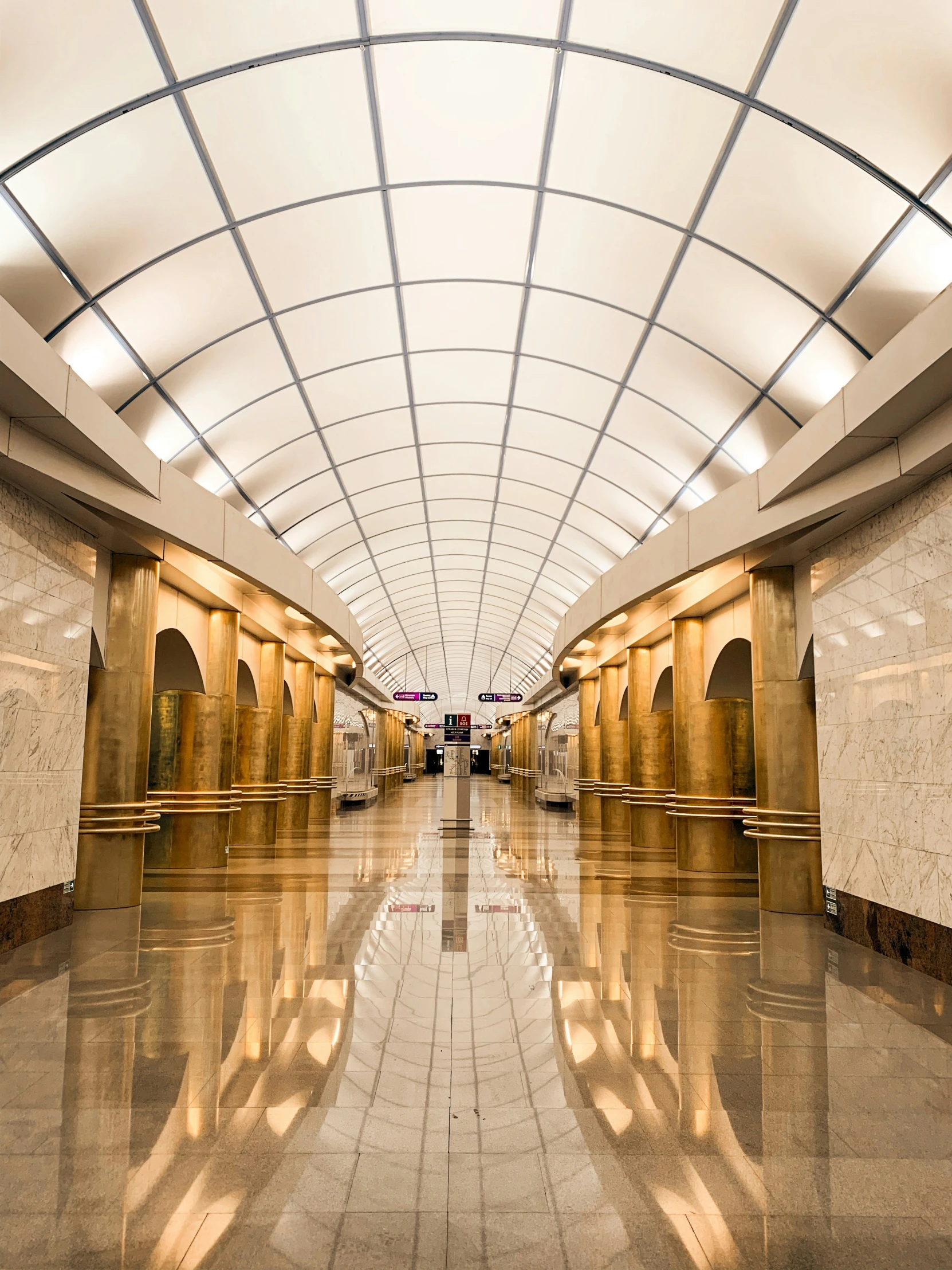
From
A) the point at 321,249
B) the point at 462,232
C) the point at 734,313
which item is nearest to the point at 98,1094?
the point at 321,249

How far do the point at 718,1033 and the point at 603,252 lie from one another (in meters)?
11.4

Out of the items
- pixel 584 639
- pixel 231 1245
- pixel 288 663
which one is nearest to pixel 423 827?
pixel 288 663

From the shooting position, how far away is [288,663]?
29.8m

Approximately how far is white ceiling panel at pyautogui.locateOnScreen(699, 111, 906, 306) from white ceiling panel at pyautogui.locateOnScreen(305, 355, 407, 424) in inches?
314

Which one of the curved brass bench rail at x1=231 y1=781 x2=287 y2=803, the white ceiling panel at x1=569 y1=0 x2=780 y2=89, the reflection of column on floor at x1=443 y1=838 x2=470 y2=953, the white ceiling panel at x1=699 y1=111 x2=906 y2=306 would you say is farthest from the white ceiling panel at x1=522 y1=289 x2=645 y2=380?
the curved brass bench rail at x1=231 y1=781 x2=287 y2=803

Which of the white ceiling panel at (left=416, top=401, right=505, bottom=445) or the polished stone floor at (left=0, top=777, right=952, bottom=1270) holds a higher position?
the white ceiling panel at (left=416, top=401, right=505, bottom=445)

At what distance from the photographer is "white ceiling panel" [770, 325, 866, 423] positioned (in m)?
11.7

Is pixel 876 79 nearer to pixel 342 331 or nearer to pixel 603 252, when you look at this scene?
pixel 603 252

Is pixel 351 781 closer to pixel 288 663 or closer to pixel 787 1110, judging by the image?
pixel 288 663

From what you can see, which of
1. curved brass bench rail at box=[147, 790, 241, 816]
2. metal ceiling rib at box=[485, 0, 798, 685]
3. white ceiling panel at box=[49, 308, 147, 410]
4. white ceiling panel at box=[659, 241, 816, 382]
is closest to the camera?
metal ceiling rib at box=[485, 0, 798, 685]

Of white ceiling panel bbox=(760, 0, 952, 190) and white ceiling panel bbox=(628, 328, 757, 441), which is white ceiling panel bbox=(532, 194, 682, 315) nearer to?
white ceiling panel bbox=(628, 328, 757, 441)

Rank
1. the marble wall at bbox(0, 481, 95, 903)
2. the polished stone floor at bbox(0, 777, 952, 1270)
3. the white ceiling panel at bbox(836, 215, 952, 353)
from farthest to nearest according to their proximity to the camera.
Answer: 1. the marble wall at bbox(0, 481, 95, 903)
2. the white ceiling panel at bbox(836, 215, 952, 353)
3. the polished stone floor at bbox(0, 777, 952, 1270)

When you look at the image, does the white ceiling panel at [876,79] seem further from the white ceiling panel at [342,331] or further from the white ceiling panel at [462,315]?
the white ceiling panel at [342,331]

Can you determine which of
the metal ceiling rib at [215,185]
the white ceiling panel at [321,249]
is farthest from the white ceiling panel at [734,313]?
the metal ceiling rib at [215,185]
